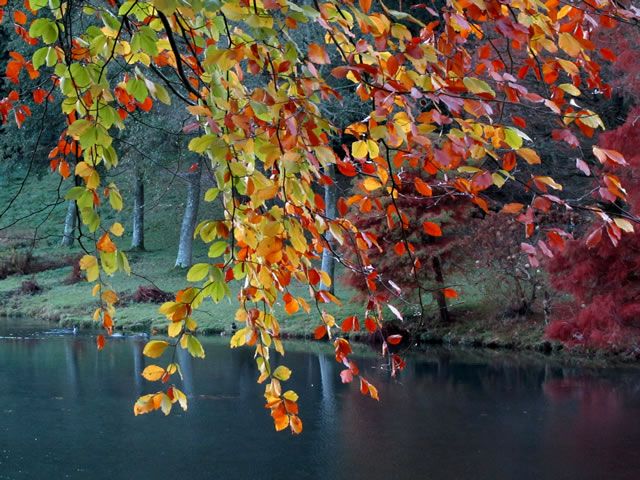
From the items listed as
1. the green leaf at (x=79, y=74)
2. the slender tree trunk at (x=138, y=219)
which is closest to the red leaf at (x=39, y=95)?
the green leaf at (x=79, y=74)

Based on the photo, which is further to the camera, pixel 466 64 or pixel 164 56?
pixel 164 56

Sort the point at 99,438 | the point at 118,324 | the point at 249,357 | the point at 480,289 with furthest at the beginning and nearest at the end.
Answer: the point at 118,324, the point at 480,289, the point at 249,357, the point at 99,438

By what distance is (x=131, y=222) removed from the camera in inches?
1191

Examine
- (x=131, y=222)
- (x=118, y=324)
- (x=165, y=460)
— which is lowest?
(x=165, y=460)

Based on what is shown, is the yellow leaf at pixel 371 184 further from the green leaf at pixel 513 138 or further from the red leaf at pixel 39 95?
the red leaf at pixel 39 95

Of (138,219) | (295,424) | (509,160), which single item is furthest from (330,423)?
(138,219)

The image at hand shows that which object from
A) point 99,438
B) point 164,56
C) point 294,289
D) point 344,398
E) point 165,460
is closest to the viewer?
point 164,56

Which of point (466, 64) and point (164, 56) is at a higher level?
point (164, 56)

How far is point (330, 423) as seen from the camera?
9203 mm

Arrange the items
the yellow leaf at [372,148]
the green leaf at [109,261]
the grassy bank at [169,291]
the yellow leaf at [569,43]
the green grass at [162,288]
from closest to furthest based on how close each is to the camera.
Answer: the yellow leaf at [569,43] → the green leaf at [109,261] → the yellow leaf at [372,148] → the grassy bank at [169,291] → the green grass at [162,288]

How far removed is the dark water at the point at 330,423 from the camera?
7383 mm

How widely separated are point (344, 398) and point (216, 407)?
1846 mm

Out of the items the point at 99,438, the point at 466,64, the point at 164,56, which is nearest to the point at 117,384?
the point at 99,438

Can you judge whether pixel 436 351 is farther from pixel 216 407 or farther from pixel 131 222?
pixel 131 222
